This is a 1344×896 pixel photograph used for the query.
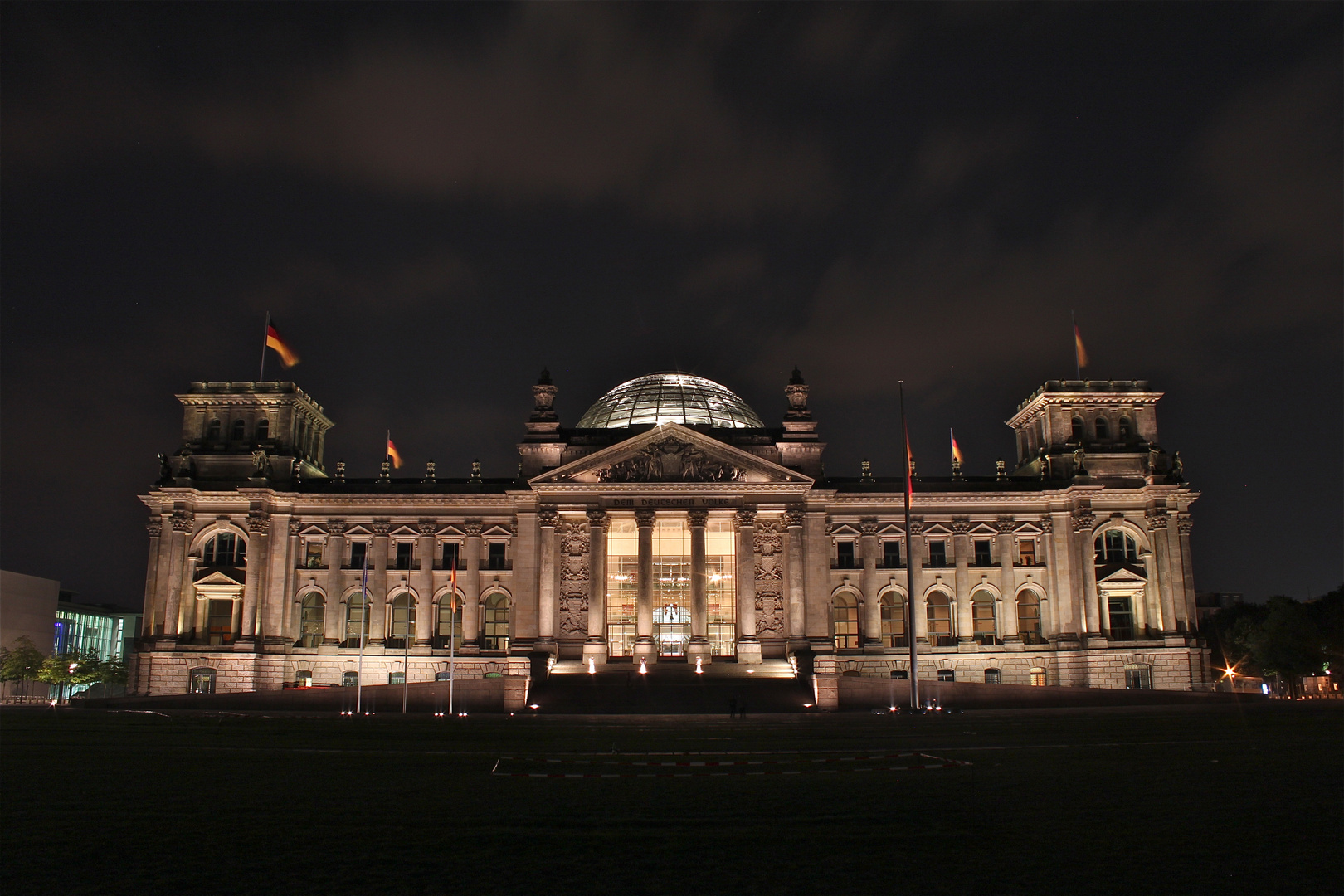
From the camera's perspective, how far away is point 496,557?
3238 inches

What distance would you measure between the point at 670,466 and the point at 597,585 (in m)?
10.6

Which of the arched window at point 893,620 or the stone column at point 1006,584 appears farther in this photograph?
the arched window at point 893,620

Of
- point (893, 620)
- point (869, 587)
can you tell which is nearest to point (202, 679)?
point (869, 587)

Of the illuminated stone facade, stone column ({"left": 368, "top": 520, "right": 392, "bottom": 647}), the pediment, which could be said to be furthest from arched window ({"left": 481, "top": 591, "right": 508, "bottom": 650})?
the pediment

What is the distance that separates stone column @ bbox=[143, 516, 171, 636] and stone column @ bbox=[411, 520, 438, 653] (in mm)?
19812

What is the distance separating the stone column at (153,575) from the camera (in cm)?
7981

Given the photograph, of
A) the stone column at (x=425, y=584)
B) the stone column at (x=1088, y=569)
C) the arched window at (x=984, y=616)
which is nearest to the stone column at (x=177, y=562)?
the stone column at (x=425, y=584)

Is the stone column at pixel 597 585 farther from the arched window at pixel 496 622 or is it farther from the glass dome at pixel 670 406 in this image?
the glass dome at pixel 670 406

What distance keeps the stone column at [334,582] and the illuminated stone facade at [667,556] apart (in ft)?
0.61

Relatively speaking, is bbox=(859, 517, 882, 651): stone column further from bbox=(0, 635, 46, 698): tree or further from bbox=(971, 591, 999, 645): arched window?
bbox=(0, 635, 46, 698): tree

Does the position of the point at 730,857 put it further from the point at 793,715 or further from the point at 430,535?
the point at 430,535

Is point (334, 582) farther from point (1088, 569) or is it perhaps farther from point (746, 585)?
point (1088, 569)

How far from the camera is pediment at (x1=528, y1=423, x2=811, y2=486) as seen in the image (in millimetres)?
77438

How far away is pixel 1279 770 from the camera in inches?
953
